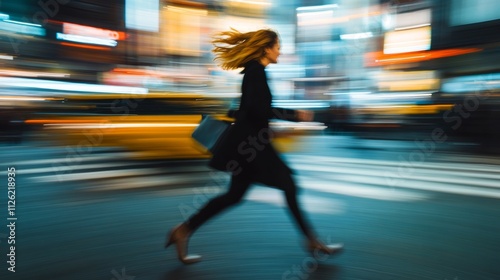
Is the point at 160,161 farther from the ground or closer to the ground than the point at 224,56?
closer to the ground

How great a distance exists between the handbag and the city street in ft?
2.97

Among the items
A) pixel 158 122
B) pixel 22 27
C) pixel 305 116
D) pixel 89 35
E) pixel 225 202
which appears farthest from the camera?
pixel 89 35

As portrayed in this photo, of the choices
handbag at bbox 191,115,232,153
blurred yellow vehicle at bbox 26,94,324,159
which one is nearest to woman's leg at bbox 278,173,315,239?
handbag at bbox 191,115,232,153

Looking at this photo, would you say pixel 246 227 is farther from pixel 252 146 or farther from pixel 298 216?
pixel 252 146

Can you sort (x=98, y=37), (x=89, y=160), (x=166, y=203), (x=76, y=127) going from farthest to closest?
1. (x=98, y=37)
2. (x=76, y=127)
3. (x=89, y=160)
4. (x=166, y=203)

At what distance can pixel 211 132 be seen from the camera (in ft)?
11.1

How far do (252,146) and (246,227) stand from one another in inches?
58.2

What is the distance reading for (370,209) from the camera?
5383mm

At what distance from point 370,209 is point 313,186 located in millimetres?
1731

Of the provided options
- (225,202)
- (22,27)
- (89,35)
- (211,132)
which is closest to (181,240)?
(225,202)

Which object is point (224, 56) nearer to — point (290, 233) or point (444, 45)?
point (290, 233)

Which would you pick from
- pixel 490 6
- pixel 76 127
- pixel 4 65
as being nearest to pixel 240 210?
pixel 76 127

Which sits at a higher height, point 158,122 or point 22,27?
point 22,27

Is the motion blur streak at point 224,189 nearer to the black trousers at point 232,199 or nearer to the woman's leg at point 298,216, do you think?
the woman's leg at point 298,216
